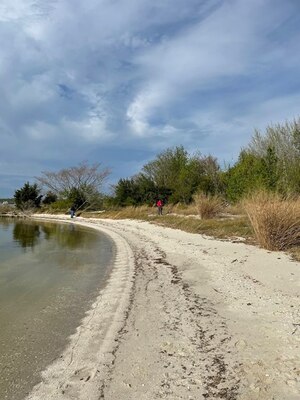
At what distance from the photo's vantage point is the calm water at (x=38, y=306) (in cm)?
440

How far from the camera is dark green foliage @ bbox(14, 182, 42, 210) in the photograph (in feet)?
209

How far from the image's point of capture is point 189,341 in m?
4.72

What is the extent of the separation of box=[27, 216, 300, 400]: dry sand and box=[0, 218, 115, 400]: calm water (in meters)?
0.26

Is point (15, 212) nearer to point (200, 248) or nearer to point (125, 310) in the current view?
point (200, 248)

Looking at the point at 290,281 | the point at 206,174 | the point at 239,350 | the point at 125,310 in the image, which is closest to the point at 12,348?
the point at 125,310

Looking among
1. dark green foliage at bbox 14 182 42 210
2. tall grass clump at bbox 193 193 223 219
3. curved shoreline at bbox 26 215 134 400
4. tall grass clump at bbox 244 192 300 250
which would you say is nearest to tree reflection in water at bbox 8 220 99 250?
tall grass clump at bbox 193 193 223 219

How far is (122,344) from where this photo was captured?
189 inches

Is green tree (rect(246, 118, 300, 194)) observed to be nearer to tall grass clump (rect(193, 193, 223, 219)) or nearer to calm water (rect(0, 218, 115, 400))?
tall grass clump (rect(193, 193, 223, 219))

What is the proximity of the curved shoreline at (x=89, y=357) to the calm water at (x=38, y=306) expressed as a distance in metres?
0.16

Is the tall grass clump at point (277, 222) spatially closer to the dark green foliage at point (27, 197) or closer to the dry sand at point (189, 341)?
the dry sand at point (189, 341)

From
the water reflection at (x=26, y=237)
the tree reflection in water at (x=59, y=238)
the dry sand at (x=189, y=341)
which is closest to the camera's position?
the dry sand at (x=189, y=341)

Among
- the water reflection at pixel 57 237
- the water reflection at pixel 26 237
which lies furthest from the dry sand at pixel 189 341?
the water reflection at pixel 26 237

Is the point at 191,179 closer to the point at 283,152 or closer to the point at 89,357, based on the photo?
the point at 283,152

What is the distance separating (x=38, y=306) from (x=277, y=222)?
7.42m
